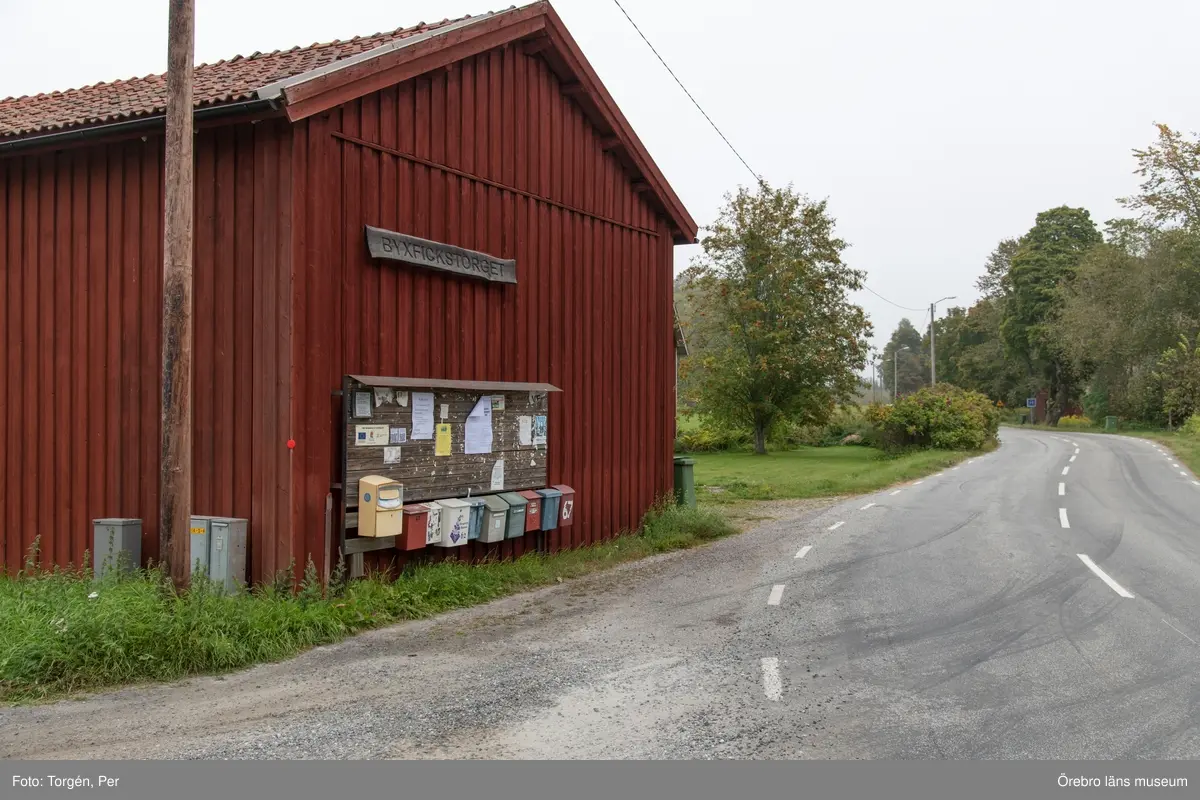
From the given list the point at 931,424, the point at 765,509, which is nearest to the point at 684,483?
the point at 765,509

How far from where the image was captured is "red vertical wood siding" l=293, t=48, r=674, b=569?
366 inches

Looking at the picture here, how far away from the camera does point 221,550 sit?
29.0 feet

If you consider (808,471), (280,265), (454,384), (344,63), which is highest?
(344,63)

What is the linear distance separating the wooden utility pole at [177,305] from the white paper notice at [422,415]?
2776 millimetres

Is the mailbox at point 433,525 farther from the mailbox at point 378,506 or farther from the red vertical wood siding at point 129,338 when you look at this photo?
the red vertical wood siding at point 129,338

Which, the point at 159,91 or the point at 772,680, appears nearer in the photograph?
the point at 772,680

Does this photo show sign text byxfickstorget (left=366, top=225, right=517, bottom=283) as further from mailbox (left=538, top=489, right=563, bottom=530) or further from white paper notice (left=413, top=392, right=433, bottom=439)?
mailbox (left=538, top=489, right=563, bottom=530)

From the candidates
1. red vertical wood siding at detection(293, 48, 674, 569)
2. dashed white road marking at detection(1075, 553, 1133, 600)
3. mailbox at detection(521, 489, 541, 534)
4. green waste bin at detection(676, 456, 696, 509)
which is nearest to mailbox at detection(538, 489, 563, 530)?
mailbox at detection(521, 489, 541, 534)

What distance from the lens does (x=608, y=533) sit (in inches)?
555

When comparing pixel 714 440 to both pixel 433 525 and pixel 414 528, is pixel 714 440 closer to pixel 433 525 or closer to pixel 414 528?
pixel 433 525

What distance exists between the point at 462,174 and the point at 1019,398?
72664 mm

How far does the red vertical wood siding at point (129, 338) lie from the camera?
898 centimetres

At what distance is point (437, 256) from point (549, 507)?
3.59 m

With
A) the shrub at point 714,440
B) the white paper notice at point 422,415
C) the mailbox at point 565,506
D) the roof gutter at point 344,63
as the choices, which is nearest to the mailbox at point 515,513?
the mailbox at point 565,506
